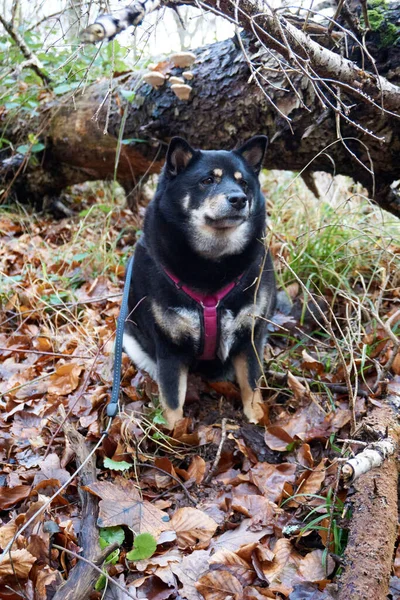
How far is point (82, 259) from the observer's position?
170 inches

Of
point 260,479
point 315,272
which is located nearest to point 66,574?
point 260,479

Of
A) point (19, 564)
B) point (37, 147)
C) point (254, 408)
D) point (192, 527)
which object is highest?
point (37, 147)

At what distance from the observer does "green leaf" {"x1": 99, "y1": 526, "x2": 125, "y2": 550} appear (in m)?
1.91

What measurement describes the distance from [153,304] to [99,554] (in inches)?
51.1

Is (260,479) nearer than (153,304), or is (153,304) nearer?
(260,479)

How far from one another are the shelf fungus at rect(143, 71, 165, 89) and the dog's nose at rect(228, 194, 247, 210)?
5.49 ft

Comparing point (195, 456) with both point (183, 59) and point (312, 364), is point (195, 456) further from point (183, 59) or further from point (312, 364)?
point (183, 59)

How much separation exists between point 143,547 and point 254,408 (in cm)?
110

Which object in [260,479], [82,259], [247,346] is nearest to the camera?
[260,479]

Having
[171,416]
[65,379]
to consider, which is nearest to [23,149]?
[65,379]

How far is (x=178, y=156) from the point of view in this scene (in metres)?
2.71

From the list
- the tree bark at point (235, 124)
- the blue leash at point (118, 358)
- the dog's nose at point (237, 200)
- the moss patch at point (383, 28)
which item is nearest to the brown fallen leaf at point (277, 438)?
the blue leash at point (118, 358)

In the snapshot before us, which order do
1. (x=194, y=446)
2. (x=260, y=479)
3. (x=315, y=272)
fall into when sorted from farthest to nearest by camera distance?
(x=315, y=272) < (x=194, y=446) < (x=260, y=479)

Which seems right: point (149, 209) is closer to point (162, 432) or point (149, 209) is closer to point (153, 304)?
point (153, 304)
